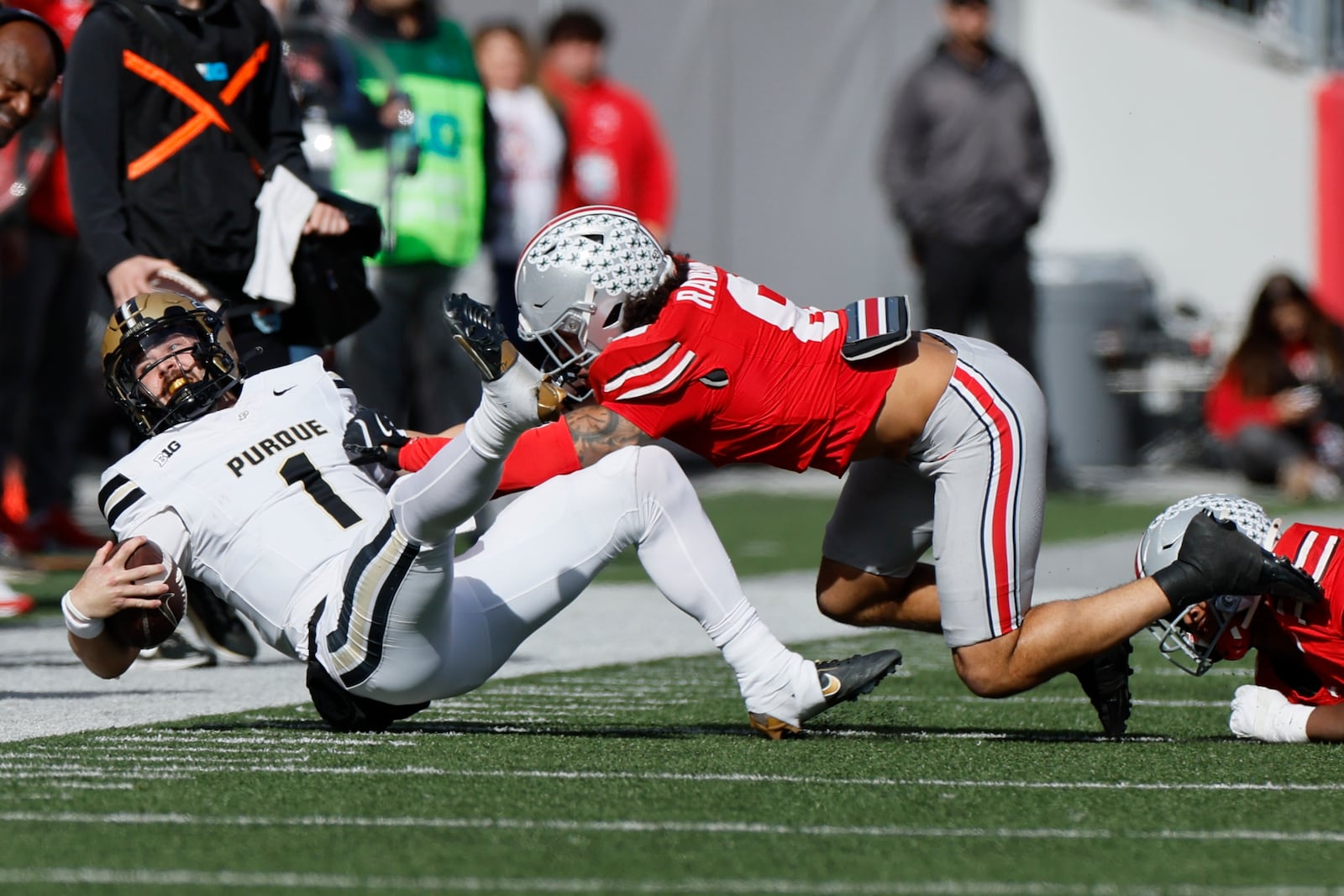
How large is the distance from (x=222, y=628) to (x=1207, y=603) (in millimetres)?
3091

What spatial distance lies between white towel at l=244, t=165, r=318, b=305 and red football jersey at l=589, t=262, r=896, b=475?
168 cm

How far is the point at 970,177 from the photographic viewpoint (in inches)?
493

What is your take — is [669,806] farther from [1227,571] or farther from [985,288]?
[985,288]

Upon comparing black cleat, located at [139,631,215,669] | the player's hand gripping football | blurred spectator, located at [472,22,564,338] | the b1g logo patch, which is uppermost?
the b1g logo patch

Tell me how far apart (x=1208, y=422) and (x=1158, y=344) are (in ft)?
5.15

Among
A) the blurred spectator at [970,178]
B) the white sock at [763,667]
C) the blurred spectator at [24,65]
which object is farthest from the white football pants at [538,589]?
the blurred spectator at [970,178]

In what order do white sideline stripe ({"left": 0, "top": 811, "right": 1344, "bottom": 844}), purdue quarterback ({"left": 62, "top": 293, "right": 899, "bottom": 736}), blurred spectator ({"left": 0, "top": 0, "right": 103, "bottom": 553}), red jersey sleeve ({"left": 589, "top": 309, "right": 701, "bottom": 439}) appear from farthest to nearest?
blurred spectator ({"left": 0, "top": 0, "right": 103, "bottom": 553}) → purdue quarterback ({"left": 62, "top": 293, "right": 899, "bottom": 736}) → red jersey sleeve ({"left": 589, "top": 309, "right": 701, "bottom": 439}) → white sideline stripe ({"left": 0, "top": 811, "right": 1344, "bottom": 844})

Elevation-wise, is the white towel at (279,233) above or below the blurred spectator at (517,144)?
above

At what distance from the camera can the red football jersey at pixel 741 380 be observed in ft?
15.2

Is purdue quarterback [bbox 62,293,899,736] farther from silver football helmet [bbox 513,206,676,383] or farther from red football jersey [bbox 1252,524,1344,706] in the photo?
red football jersey [bbox 1252,524,1344,706]

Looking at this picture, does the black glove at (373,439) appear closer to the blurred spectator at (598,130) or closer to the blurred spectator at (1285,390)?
the blurred spectator at (598,130)

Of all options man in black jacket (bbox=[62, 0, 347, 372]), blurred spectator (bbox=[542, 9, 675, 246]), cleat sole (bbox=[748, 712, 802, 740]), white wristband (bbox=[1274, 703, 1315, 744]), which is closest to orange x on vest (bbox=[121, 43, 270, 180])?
man in black jacket (bbox=[62, 0, 347, 372])

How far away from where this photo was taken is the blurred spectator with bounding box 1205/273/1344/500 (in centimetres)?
1394

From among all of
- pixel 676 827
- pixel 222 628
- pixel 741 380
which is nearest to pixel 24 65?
pixel 222 628
